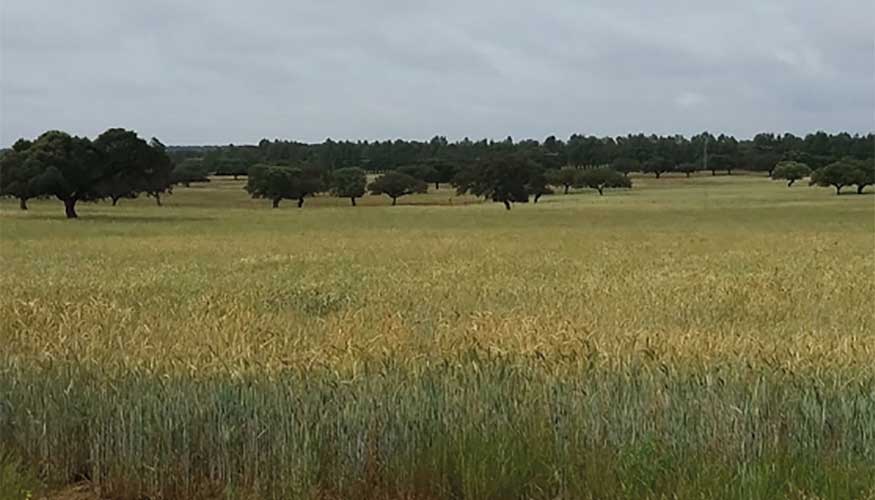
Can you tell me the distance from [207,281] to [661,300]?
9.92 metres

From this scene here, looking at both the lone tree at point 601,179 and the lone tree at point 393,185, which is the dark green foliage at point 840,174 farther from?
the lone tree at point 393,185

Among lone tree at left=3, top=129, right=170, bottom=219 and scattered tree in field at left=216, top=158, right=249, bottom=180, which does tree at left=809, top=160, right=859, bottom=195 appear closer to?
lone tree at left=3, top=129, right=170, bottom=219

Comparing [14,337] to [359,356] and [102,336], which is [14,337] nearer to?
[102,336]

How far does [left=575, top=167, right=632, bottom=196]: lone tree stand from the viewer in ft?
389

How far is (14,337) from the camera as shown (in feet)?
30.1

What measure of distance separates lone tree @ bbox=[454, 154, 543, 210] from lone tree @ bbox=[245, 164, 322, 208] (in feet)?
63.3

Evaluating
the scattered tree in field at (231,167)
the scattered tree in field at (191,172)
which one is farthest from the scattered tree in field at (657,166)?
the scattered tree in field at (191,172)

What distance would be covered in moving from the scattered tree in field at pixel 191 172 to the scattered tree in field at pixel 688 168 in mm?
71467

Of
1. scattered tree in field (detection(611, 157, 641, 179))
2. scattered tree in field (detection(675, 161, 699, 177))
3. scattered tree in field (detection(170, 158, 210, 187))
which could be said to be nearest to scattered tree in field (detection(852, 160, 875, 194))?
scattered tree in field (detection(675, 161, 699, 177))

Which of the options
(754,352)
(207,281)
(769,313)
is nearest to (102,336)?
(754,352)

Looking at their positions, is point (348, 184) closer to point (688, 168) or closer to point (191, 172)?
point (191, 172)

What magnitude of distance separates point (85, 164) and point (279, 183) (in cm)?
3991

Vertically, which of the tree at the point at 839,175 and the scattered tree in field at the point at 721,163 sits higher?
the scattered tree in field at the point at 721,163

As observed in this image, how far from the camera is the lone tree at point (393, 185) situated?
110 meters
